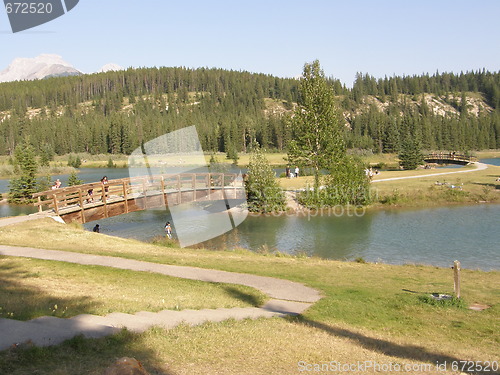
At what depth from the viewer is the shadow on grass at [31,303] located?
36.0ft

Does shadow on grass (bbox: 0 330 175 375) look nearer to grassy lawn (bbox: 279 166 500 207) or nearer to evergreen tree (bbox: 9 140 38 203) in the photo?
grassy lawn (bbox: 279 166 500 207)

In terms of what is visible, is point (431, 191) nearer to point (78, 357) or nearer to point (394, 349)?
point (394, 349)

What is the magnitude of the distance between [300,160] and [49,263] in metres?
40.2

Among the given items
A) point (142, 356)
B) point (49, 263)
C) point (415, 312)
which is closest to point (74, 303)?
point (142, 356)

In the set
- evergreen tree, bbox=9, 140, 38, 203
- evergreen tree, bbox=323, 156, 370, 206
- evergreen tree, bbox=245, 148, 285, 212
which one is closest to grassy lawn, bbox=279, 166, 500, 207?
evergreen tree, bbox=323, 156, 370, 206

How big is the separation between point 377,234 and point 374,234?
0.82ft

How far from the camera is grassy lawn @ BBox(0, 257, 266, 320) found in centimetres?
1191

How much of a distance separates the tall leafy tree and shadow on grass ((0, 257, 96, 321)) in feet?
141

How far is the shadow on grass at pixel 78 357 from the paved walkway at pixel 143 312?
41 cm

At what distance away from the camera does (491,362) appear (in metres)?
10.6

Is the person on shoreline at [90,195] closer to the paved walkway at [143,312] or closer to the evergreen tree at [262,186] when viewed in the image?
the paved walkway at [143,312]

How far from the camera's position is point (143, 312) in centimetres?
1240

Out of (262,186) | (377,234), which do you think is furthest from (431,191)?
(262,186)

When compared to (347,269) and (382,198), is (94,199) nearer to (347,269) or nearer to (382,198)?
(347,269)
